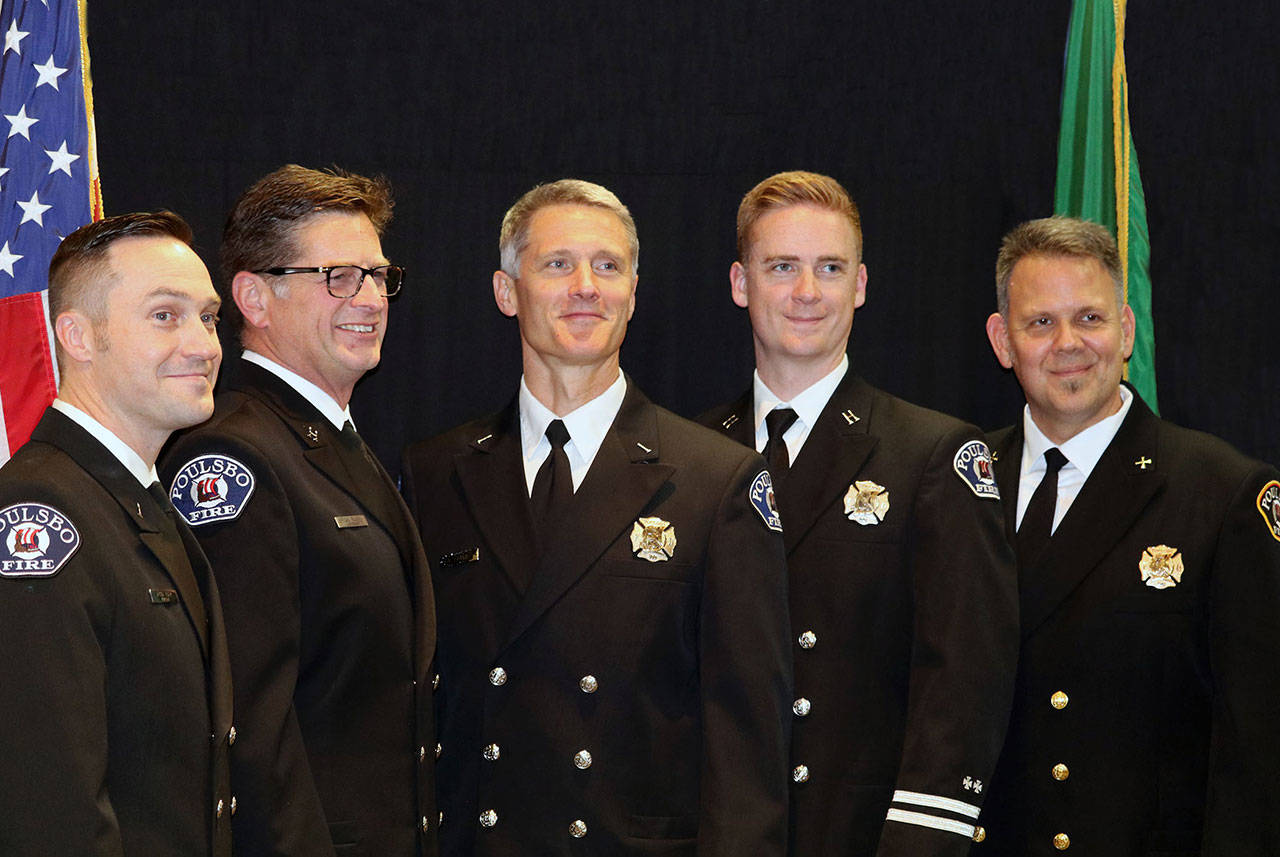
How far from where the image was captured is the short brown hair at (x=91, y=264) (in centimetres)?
252

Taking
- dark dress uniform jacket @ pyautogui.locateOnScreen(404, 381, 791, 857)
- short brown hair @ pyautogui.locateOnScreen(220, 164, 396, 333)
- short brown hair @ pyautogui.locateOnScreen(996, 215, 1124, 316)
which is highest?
short brown hair @ pyautogui.locateOnScreen(220, 164, 396, 333)

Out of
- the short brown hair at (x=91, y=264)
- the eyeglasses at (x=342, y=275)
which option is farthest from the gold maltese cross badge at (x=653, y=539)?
the short brown hair at (x=91, y=264)

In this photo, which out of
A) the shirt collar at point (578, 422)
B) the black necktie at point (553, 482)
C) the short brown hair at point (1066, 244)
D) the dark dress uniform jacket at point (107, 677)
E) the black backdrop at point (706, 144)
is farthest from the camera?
the black backdrop at point (706, 144)

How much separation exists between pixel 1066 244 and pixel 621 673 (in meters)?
1.66

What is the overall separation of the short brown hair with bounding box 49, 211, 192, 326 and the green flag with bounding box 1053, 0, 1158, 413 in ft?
9.28

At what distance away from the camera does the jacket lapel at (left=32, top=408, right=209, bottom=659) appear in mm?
2402

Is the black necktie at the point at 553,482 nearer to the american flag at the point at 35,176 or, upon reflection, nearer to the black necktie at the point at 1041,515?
the black necktie at the point at 1041,515

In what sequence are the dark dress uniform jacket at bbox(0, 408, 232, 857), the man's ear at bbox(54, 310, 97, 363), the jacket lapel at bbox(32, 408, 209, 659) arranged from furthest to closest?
the man's ear at bbox(54, 310, 97, 363) → the jacket lapel at bbox(32, 408, 209, 659) → the dark dress uniform jacket at bbox(0, 408, 232, 857)

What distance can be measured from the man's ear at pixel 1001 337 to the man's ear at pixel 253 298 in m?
1.91

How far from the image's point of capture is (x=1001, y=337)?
375 centimetres

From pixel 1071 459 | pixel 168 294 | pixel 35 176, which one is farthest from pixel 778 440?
pixel 35 176

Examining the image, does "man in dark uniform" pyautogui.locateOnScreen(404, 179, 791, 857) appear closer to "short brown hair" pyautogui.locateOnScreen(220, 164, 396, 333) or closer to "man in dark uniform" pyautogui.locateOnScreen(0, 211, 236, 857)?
"short brown hair" pyautogui.locateOnScreen(220, 164, 396, 333)

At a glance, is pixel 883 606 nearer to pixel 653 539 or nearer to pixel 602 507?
pixel 653 539

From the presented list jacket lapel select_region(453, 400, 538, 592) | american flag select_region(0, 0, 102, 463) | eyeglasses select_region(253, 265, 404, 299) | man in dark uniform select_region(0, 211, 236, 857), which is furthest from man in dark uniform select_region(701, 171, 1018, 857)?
american flag select_region(0, 0, 102, 463)
